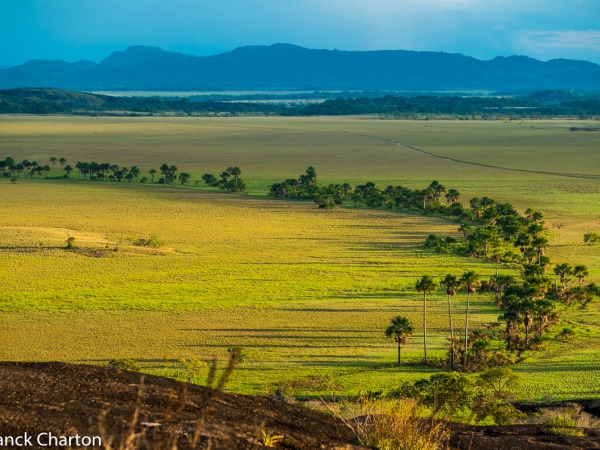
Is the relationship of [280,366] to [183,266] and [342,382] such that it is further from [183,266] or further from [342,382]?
[183,266]

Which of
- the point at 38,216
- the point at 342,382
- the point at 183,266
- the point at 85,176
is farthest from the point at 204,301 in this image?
the point at 85,176

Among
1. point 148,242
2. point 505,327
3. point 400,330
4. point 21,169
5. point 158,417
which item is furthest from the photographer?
point 21,169

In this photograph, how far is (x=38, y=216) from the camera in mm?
85875

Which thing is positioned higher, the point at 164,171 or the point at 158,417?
the point at 158,417

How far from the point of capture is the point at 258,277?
56.7 metres

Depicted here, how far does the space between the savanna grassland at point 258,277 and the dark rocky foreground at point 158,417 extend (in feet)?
56.4

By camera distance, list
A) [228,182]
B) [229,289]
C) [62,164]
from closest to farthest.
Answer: [229,289], [228,182], [62,164]

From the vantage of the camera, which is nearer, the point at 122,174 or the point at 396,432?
the point at 396,432

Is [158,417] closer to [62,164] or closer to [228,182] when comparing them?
[228,182]

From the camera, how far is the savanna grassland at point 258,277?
123 ft

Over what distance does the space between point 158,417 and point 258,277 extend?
147 ft

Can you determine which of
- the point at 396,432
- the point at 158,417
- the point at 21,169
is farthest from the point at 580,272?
the point at 21,169

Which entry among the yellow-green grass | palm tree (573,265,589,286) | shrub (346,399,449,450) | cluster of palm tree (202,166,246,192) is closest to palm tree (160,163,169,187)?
cluster of palm tree (202,166,246,192)

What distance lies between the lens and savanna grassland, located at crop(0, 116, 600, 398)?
3734 cm
